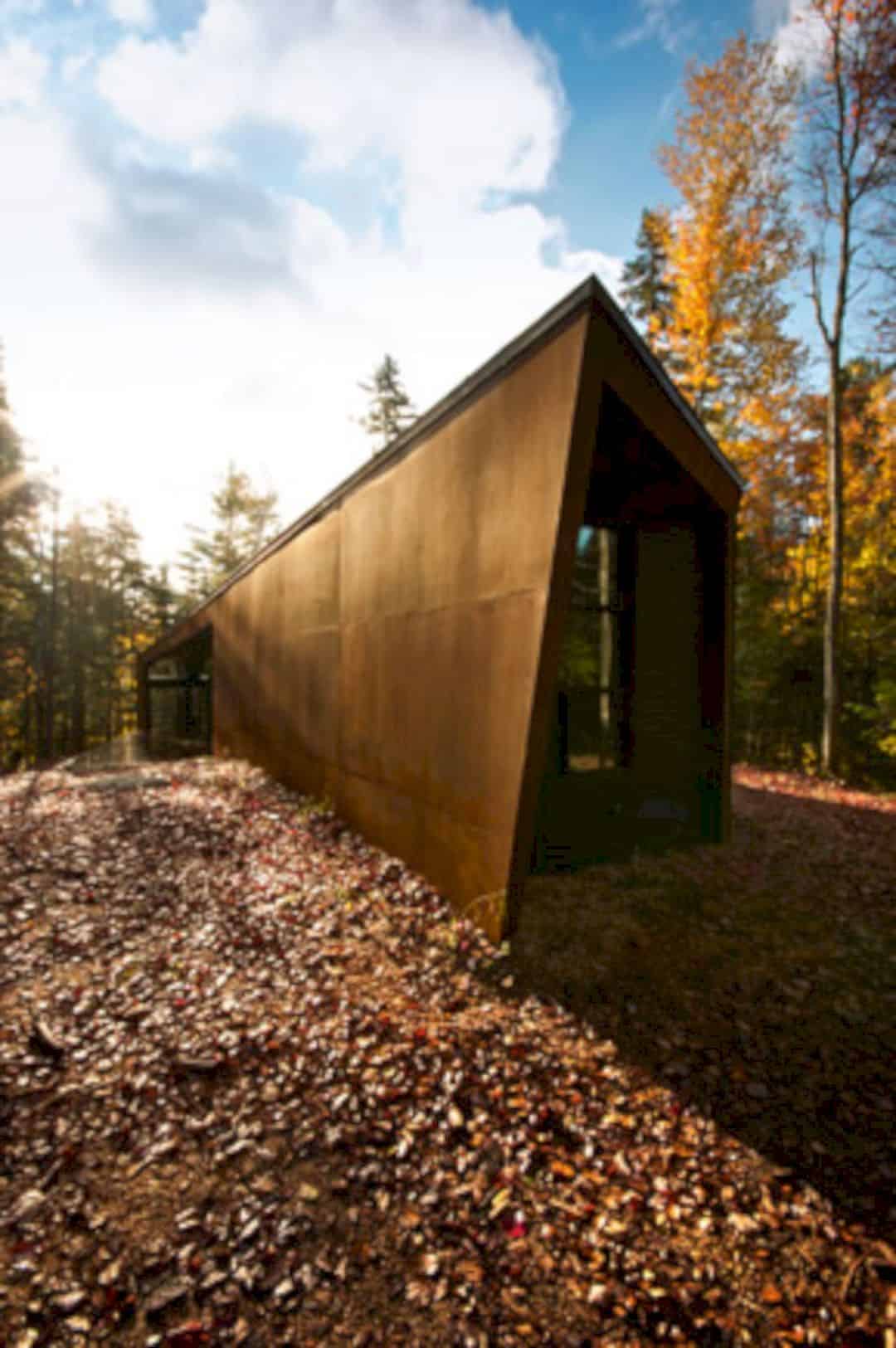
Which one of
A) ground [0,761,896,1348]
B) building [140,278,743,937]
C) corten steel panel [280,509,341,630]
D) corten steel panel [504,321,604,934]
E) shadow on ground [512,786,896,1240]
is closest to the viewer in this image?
ground [0,761,896,1348]

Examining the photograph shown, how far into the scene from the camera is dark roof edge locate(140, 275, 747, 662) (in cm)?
414

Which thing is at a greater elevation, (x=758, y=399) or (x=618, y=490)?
(x=758, y=399)

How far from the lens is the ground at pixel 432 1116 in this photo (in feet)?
7.45

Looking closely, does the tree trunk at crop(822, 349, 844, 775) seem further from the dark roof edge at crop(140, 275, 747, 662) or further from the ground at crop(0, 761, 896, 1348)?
the ground at crop(0, 761, 896, 1348)

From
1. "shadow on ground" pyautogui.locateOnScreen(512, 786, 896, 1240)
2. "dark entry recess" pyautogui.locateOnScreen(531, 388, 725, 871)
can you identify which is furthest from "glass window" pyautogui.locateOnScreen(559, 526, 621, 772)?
"shadow on ground" pyautogui.locateOnScreen(512, 786, 896, 1240)

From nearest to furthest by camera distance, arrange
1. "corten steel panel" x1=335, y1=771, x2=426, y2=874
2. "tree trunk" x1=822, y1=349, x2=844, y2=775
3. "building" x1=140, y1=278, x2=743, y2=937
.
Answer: "building" x1=140, y1=278, x2=743, y2=937, "corten steel panel" x1=335, y1=771, x2=426, y2=874, "tree trunk" x1=822, y1=349, x2=844, y2=775

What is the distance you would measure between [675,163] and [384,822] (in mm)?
15863

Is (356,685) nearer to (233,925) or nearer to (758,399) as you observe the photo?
(233,925)

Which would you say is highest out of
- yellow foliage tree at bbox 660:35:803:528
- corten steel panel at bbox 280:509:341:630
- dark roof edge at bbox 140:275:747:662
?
yellow foliage tree at bbox 660:35:803:528

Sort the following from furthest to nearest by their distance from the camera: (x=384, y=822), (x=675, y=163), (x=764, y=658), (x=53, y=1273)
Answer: (x=764, y=658)
(x=675, y=163)
(x=384, y=822)
(x=53, y=1273)

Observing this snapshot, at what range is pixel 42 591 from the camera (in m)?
24.4

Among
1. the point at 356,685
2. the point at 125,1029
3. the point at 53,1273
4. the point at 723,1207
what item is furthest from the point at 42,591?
the point at 723,1207

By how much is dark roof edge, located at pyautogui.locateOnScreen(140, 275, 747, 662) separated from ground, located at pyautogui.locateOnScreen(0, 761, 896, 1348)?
4.72 m

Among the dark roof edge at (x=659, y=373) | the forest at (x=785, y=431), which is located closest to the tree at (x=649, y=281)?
the forest at (x=785, y=431)
